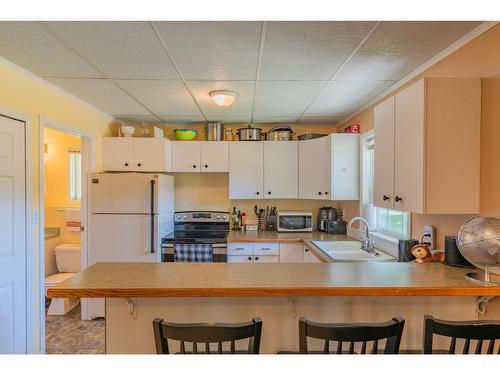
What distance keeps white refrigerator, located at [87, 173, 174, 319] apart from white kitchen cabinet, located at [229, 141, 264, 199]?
982 mm

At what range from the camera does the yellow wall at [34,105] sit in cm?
204

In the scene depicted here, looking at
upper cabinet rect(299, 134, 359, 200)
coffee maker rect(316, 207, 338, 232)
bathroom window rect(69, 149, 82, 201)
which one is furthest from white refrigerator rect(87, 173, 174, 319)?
coffee maker rect(316, 207, 338, 232)

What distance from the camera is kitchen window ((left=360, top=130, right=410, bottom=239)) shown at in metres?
2.82

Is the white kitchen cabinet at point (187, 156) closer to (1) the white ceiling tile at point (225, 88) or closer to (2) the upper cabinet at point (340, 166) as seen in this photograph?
(1) the white ceiling tile at point (225, 88)

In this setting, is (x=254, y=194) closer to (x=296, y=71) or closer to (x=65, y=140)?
(x=296, y=71)

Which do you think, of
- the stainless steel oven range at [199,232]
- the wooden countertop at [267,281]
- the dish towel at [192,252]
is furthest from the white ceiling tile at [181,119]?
the wooden countertop at [267,281]

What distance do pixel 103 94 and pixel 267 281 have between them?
92.0 inches

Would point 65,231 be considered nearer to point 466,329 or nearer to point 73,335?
point 73,335

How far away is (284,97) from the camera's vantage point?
2799mm

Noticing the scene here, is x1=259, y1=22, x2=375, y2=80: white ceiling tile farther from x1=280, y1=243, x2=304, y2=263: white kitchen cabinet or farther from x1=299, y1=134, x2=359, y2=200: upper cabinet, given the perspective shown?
x1=280, y1=243, x2=304, y2=263: white kitchen cabinet

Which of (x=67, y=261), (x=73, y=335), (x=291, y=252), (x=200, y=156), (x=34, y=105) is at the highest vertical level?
(x=34, y=105)

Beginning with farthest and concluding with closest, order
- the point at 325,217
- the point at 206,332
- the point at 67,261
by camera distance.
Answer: the point at 325,217, the point at 67,261, the point at 206,332

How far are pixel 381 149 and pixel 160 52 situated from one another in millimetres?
1610

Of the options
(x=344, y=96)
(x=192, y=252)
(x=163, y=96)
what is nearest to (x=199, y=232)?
(x=192, y=252)
